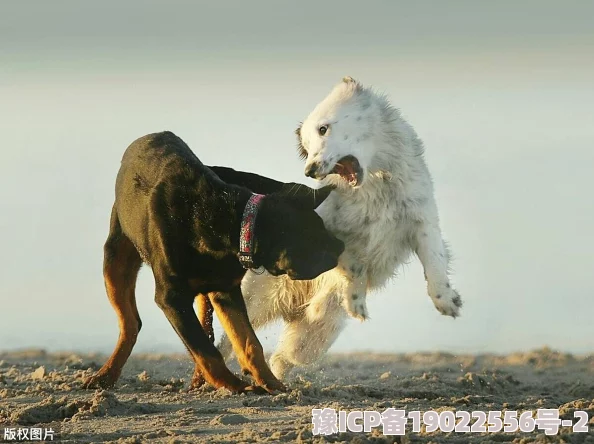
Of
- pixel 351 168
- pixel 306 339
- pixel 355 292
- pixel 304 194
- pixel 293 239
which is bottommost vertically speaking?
pixel 306 339

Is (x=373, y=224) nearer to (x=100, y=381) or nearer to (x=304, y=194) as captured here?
(x=304, y=194)

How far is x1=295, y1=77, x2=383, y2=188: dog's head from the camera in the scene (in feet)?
24.3

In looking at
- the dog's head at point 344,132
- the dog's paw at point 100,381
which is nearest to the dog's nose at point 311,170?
the dog's head at point 344,132

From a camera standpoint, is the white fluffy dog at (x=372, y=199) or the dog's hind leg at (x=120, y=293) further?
the dog's hind leg at (x=120, y=293)

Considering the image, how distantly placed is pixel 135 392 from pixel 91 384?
0.38m

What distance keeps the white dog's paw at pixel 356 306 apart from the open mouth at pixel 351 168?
0.84 m

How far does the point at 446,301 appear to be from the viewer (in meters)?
7.54

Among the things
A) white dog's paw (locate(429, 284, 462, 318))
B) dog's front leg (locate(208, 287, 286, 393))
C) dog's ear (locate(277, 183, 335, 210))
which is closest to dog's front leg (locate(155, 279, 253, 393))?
dog's front leg (locate(208, 287, 286, 393))

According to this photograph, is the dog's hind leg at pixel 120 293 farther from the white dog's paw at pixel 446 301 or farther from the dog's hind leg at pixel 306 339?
the white dog's paw at pixel 446 301

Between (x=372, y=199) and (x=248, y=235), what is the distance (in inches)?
44.5

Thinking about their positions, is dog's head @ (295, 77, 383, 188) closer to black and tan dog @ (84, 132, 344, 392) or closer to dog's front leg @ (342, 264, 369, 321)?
black and tan dog @ (84, 132, 344, 392)

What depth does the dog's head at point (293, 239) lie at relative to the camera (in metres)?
7.09

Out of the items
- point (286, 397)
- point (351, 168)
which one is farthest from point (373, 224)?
point (286, 397)

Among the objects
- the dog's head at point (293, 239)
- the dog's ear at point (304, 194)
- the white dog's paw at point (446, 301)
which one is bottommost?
the white dog's paw at point (446, 301)
